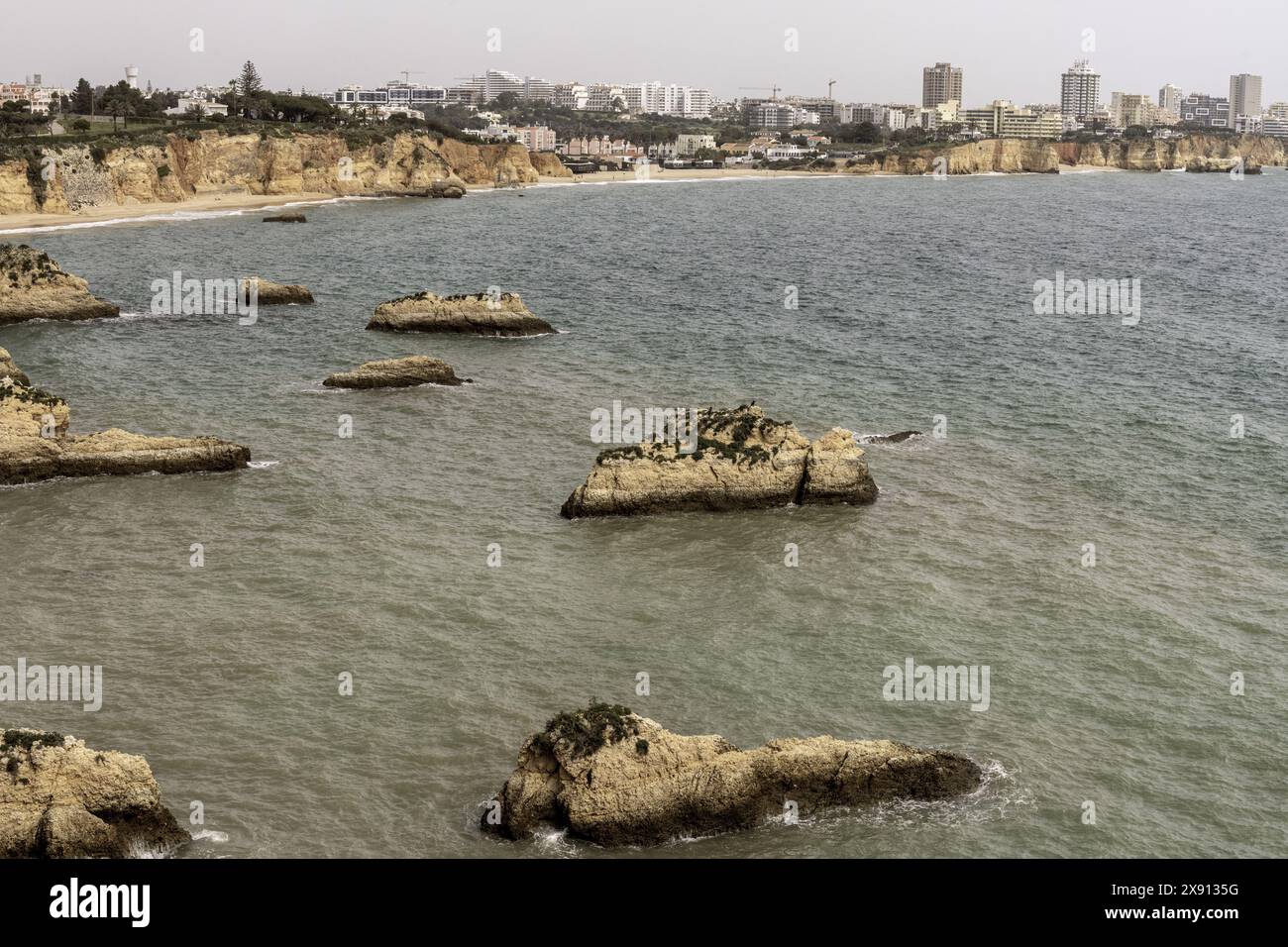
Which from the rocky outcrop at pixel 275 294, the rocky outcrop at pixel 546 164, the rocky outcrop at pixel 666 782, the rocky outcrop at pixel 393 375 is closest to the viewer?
the rocky outcrop at pixel 666 782

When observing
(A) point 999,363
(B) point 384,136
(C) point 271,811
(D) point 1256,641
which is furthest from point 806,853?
(B) point 384,136

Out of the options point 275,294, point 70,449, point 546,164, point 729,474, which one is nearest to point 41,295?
point 275,294

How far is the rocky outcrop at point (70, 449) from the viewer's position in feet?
120

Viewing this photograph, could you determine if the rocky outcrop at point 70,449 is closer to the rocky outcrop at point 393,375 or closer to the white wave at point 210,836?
the rocky outcrop at point 393,375

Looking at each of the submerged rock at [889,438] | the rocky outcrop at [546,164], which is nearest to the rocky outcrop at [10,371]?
the submerged rock at [889,438]

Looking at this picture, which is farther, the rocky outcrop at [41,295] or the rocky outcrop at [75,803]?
the rocky outcrop at [41,295]

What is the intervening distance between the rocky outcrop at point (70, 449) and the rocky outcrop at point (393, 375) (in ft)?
34.5

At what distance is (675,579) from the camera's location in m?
30.2

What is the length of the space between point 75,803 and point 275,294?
172ft

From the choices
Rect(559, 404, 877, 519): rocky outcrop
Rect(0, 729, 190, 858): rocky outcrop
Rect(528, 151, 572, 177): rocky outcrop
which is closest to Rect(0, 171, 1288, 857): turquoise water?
Rect(559, 404, 877, 519): rocky outcrop

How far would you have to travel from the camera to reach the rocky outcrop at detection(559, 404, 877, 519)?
33969 mm

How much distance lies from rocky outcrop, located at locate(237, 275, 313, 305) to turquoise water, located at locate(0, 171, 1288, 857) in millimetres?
5688

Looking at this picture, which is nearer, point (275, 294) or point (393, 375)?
point (393, 375)

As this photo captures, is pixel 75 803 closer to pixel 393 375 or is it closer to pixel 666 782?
pixel 666 782
